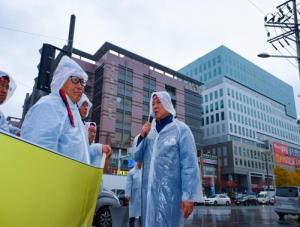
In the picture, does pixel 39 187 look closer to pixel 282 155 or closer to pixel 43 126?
pixel 43 126

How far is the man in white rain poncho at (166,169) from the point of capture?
289 centimetres

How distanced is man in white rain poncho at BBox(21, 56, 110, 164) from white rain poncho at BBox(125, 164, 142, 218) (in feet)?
8.95

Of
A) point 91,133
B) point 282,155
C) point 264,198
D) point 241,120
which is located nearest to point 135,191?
point 91,133

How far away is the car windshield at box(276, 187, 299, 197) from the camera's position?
13.6m

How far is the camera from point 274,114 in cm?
8975

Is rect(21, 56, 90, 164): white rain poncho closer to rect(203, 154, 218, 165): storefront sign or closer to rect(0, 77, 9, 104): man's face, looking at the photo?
rect(0, 77, 9, 104): man's face

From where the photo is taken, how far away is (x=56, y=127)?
2320 mm

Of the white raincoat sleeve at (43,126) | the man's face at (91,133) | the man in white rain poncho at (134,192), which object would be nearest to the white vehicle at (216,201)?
the man in white rain poncho at (134,192)

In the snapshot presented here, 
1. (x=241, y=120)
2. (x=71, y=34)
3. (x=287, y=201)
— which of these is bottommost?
(x=287, y=201)

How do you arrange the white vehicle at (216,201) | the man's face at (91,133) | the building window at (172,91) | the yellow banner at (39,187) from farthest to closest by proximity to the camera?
the building window at (172,91) < the white vehicle at (216,201) < the man's face at (91,133) < the yellow banner at (39,187)

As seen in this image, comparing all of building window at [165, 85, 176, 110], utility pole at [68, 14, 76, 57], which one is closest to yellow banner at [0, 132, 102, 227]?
utility pole at [68, 14, 76, 57]

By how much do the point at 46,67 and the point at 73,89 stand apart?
464 cm

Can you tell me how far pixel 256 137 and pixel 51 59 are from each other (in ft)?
254

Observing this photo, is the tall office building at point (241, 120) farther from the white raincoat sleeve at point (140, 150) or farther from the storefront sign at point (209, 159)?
the white raincoat sleeve at point (140, 150)
